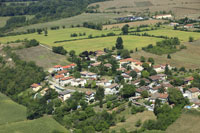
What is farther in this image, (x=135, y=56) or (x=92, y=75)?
(x=135, y=56)

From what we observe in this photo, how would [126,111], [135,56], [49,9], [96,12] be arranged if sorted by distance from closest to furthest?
[126,111]
[135,56]
[96,12]
[49,9]

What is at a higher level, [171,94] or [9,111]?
[171,94]

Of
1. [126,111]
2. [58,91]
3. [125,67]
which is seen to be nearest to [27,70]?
[58,91]

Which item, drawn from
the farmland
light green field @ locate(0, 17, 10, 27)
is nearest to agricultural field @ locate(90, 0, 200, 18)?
light green field @ locate(0, 17, 10, 27)

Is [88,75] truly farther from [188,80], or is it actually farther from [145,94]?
[188,80]

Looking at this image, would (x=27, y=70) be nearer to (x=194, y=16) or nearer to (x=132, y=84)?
(x=132, y=84)

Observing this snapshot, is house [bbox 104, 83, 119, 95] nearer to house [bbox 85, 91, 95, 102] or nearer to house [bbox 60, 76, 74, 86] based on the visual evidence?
house [bbox 85, 91, 95, 102]

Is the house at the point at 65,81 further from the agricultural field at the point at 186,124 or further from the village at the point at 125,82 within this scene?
the agricultural field at the point at 186,124

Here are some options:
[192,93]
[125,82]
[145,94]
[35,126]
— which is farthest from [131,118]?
[125,82]

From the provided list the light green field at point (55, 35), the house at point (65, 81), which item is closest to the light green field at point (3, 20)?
the light green field at point (55, 35)
